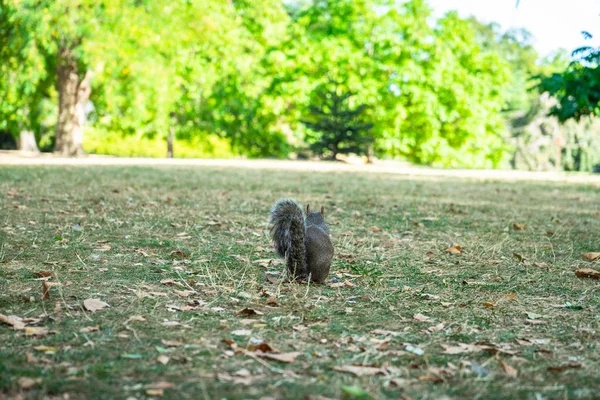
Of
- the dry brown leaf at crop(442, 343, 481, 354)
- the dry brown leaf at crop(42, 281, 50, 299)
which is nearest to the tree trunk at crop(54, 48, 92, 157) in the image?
the dry brown leaf at crop(42, 281, 50, 299)

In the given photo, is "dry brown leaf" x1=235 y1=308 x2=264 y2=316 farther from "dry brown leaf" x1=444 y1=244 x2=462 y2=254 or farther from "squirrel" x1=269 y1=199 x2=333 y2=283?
"dry brown leaf" x1=444 y1=244 x2=462 y2=254

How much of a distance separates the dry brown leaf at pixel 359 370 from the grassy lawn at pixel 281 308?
14mm

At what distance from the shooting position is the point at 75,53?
17.9 m

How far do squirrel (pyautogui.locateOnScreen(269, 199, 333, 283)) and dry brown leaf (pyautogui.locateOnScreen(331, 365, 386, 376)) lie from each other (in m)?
1.46

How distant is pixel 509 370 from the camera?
273 cm

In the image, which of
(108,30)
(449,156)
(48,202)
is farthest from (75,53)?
(449,156)

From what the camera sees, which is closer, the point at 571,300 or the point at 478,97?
the point at 571,300

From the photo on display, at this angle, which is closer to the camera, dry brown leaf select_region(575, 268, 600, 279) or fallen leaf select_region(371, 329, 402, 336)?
fallen leaf select_region(371, 329, 402, 336)

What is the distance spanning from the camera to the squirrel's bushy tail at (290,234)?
13.3ft

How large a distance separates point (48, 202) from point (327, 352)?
5.69 meters

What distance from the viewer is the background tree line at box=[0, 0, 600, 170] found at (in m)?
20.3

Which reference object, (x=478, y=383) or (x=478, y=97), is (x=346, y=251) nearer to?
(x=478, y=383)

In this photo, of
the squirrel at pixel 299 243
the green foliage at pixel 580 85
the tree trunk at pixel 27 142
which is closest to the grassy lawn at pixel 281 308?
the squirrel at pixel 299 243

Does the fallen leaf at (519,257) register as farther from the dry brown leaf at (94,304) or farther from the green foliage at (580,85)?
the dry brown leaf at (94,304)
